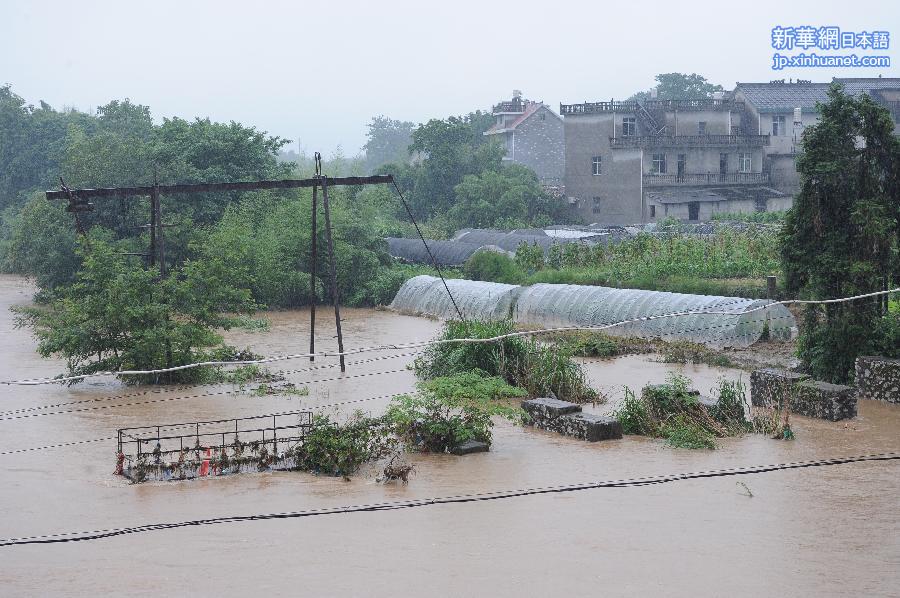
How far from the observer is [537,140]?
7119 cm

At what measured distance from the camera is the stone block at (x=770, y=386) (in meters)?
18.6

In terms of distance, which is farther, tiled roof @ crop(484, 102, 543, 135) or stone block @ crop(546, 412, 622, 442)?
tiled roof @ crop(484, 102, 543, 135)

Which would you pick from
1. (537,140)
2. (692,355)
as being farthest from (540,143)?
(692,355)

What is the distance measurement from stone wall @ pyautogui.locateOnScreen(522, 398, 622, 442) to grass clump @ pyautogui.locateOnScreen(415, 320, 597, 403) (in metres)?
1.70

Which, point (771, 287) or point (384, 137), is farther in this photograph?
point (384, 137)

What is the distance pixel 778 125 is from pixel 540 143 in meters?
17.7

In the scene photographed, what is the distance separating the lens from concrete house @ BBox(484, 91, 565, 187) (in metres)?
70.6

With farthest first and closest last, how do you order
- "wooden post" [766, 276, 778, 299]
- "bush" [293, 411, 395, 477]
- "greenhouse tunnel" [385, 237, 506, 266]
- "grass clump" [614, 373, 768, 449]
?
"greenhouse tunnel" [385, 237, 506, 266]
"wooden post" [766, 276, 778, 299]
"grass clump" [614, 373, 768, 449]
"bush" [293, 411, 395, 477]

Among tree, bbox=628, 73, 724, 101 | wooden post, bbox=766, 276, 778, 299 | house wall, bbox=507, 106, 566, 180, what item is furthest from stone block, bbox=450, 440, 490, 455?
tree, bbox=628, 73, 724, 101

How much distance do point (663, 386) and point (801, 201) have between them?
5.27 metres

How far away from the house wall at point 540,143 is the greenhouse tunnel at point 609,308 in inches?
1423

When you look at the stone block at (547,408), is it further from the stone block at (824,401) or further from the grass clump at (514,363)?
the stone block at (824,401)

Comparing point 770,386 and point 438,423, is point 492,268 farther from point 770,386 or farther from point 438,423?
point 438,423

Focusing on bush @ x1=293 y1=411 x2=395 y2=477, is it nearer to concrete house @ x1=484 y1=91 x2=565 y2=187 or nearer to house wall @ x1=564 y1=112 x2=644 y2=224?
house wall @ x1=564 y1=112 x2=644 y2=224
